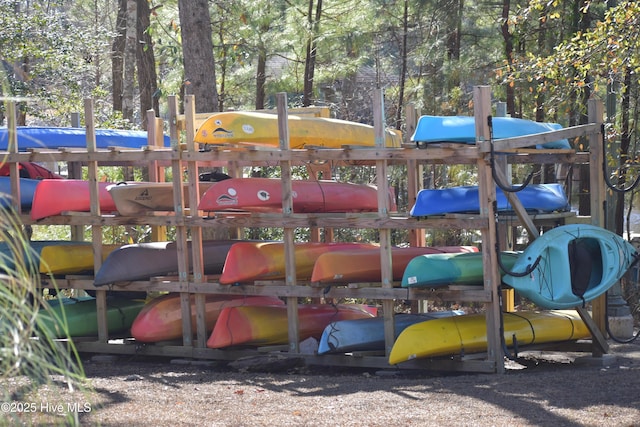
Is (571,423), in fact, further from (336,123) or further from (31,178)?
(31,178)

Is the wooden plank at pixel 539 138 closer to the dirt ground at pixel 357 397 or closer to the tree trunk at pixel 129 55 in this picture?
the dirt ground at pixel 357 397

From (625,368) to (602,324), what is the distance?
1.83 ft

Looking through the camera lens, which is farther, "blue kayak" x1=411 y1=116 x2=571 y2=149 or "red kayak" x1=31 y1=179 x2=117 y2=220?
"red kayak" x1=31 y1=179 x2=117 y2=220

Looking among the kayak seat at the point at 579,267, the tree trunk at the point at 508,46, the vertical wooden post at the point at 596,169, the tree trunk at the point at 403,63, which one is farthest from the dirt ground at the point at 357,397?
the tree trunk at the point at 403,63

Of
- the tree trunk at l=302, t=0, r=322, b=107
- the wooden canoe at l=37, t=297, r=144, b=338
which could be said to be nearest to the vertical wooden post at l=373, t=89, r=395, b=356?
the wooden canoe at l=37, t=297, r=144, b=338

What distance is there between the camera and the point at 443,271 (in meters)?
7.39

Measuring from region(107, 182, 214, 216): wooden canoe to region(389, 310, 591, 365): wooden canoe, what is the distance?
2948 millimetres

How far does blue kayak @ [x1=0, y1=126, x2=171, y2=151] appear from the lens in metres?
9.55

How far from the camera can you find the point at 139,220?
28.5 feet

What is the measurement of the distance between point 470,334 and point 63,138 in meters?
4.96

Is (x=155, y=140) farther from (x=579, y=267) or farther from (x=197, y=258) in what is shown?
(x=579, y=267)

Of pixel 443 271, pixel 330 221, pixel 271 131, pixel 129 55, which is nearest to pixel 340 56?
pixel 129 55

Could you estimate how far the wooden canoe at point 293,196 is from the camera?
8.35 meters

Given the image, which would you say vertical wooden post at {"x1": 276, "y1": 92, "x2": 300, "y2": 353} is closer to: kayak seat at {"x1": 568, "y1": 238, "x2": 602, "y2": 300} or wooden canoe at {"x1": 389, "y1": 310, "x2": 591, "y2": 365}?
wooden canoe at {"x1": 389, "y1": 310, "x2": 591, "y2": 365}
